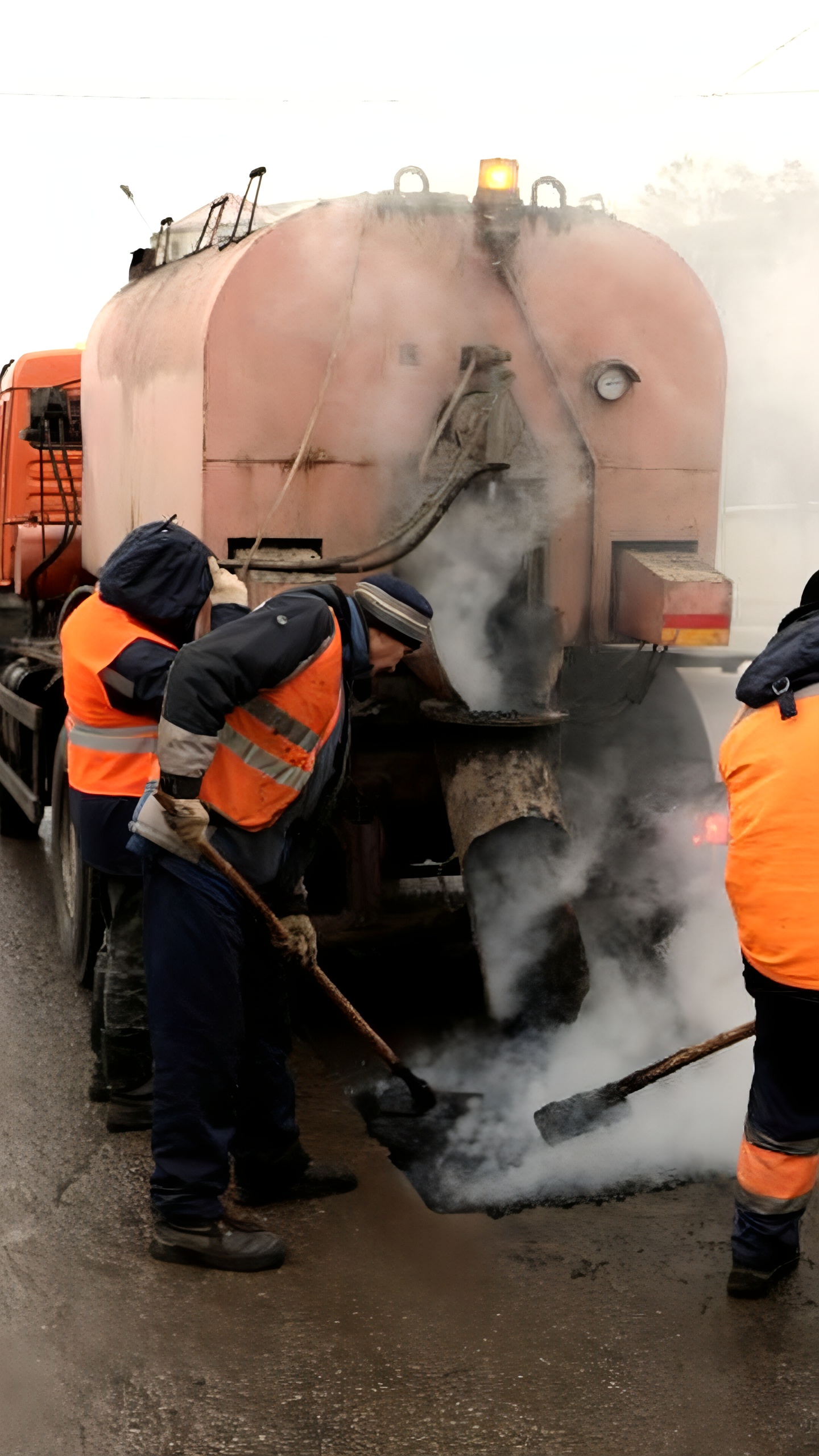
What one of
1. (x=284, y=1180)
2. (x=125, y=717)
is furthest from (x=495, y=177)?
(x=284, y=1180)

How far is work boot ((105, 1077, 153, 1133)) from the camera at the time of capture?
4484 millimetres

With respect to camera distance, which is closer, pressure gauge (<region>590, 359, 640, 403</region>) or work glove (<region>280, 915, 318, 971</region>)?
work glove (<region>280, 915, 318, 971</region>)

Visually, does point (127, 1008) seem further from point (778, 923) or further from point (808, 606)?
point (808, 606)

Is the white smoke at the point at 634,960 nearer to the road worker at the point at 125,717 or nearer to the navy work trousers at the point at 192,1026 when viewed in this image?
the navy work trousers at the point at 192,1026

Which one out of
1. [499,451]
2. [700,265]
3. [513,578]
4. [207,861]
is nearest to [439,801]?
[513,578]

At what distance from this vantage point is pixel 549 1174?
4.00m

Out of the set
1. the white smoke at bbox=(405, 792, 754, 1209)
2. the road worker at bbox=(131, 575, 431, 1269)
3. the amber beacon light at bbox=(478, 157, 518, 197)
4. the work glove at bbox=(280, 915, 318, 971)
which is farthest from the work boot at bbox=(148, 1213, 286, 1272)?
the amber beacon light at bbox=(478, 157, 518, 197)

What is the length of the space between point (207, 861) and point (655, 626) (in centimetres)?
183

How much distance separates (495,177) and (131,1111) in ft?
10.3

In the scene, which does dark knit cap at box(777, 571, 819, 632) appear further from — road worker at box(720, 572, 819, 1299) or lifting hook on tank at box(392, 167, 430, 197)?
lifting hook on tank at box(392, 167, 430, 197)

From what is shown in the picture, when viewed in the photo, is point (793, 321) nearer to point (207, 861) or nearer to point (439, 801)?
point (439, 801)

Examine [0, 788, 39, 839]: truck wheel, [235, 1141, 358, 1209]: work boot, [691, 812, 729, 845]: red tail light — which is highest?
[691, 812, 729, 845]: red tail light

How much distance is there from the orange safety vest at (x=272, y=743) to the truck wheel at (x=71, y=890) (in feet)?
6.04

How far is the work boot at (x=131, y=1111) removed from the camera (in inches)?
177
